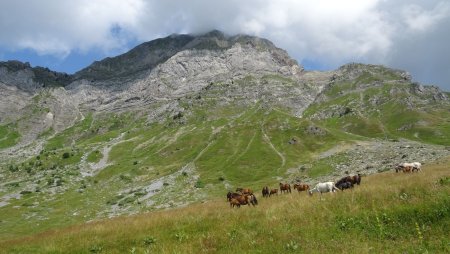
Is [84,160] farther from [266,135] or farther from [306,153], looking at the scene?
[306,153]

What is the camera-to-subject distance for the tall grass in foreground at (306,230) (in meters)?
15.9

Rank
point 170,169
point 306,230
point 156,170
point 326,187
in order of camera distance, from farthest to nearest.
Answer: point 156,170
point 170,169
point 326,187
point 306,230

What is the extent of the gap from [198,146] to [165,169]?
101 feet

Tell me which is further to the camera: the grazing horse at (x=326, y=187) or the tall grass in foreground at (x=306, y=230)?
the grazing horse at (x=326, y=187)

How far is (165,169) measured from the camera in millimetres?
152250

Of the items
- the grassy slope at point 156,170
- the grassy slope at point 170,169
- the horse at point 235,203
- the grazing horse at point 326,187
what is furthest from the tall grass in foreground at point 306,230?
the grassy slope at point 156,170

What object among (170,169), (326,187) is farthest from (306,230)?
(170,169)

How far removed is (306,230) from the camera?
59.3 ft

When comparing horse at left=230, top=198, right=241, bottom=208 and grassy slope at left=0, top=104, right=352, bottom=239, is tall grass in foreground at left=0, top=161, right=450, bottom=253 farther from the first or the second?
grassy slope at left=0, top=104, right=352, bottom=239

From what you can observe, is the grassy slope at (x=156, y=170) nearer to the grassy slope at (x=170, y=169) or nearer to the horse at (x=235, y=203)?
the grassy slope at (x=170, y=169)

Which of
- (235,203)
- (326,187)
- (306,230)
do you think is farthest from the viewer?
(326,187)

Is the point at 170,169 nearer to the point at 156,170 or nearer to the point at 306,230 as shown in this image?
the point at 156,170

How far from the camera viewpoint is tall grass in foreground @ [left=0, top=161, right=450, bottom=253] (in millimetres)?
15914

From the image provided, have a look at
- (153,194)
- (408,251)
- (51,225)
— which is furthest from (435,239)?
(153,194)
